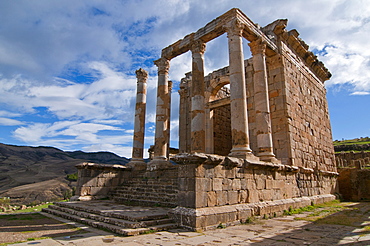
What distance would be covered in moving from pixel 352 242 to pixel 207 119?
11.9m

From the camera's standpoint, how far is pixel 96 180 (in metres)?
10.7

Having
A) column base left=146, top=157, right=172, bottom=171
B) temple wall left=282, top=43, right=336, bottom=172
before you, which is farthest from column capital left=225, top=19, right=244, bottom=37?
column base left=146, top=157, right=172, bottom=171

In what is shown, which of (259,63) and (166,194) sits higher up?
(259,63)

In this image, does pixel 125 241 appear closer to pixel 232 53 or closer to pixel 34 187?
pixel 232 53

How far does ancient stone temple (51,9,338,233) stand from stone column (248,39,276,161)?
0.04 metres

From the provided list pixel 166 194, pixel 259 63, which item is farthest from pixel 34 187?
pixel 259 63

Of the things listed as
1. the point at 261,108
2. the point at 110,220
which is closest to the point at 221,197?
the point at 110,220

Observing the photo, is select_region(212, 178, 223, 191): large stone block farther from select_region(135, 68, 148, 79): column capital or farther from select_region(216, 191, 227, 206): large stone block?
select_region(135, 68, 148, 79): column capital

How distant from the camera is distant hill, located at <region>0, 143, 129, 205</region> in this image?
16.5m

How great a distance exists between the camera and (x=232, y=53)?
9.39 metres

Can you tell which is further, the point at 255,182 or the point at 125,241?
the point at 255,182

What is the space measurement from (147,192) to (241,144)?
407 centimetres

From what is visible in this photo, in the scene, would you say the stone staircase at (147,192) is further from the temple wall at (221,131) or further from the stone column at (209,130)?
the temple wall at (221,131)

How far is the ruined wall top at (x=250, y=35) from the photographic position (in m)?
9.83
